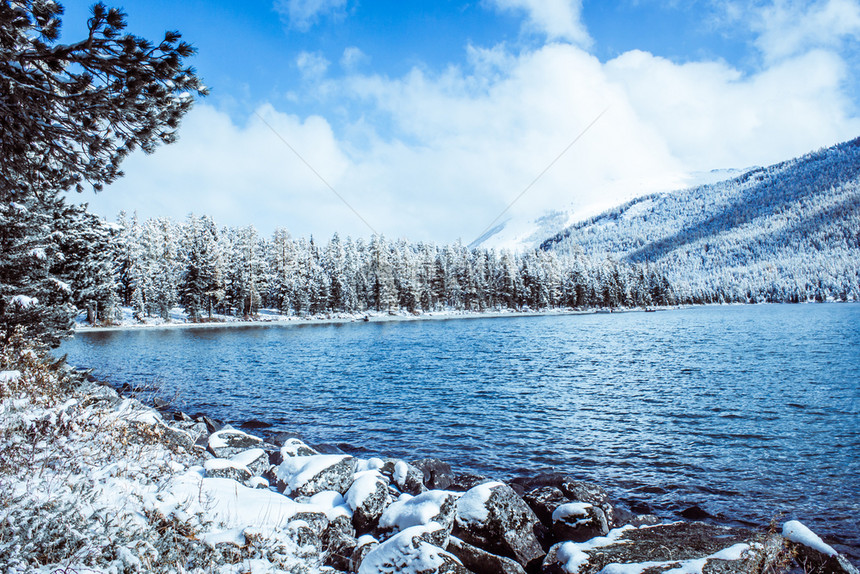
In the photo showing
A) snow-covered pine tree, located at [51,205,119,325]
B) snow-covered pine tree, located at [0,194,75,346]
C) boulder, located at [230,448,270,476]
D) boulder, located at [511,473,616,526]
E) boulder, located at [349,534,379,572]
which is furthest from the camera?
snow-covered pine tree, located at [51,205,119,325]

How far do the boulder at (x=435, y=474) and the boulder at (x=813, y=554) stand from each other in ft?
23.1

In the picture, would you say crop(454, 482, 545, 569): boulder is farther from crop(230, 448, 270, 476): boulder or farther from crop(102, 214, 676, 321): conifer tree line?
crop(102, 214, 676, 321): conifer tree line

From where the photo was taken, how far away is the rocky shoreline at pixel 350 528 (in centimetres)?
542

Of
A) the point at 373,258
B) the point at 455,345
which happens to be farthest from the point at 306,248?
the point at 455,345

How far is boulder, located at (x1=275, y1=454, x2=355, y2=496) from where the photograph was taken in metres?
9.16

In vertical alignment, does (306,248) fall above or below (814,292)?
above

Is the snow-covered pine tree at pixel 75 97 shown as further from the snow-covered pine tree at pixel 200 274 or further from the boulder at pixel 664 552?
the snow-covered pine tree at pixel 200 274

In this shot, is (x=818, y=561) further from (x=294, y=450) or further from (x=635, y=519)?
(x=294, y=450)

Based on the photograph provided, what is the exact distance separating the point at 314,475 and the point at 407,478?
8.19ft

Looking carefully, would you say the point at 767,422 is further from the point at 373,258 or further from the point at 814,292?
the point at 814,292

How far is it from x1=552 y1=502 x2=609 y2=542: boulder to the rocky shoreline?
0.8 inches

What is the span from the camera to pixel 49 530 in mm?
4746

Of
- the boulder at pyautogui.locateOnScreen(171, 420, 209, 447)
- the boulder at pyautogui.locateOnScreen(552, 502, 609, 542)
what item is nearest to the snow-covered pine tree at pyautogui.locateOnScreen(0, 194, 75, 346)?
the boulder at pyautogui.locateOnScreen(171, 420, 209, 447)

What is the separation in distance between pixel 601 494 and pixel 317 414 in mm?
14077
